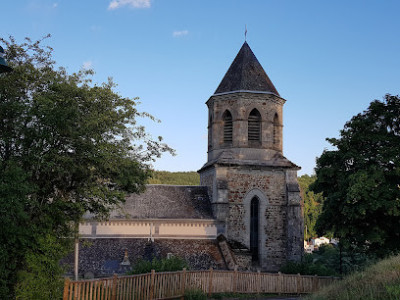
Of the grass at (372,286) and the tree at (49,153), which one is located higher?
the tree at (49,153)

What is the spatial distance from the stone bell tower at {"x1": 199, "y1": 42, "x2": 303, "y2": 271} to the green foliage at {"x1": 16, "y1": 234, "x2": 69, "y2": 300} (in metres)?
12.6

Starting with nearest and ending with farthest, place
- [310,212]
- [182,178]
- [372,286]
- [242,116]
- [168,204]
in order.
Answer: [372,286], [168,204], [242,116], [182,178], [310,212]

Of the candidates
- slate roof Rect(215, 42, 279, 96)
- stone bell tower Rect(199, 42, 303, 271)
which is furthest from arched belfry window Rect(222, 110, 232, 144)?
slate roof Rect(215, 42, 279, 96)

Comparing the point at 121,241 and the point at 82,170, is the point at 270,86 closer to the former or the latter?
the point at 121,241

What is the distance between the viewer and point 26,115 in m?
13.3

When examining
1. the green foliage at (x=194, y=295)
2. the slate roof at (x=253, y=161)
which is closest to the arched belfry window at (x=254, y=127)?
the slate roof at (x=253, y=161)

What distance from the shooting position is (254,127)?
89.0 ft

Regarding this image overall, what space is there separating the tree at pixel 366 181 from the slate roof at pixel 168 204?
276 inches

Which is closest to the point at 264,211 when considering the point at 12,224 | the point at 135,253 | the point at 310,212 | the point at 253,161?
the point at 253,161

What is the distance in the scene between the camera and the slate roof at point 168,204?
24797 mm

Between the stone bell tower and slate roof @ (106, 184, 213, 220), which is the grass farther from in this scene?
slate roof @ (106, 184, 213, 220)

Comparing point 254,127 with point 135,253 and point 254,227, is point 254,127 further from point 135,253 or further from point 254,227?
point 135,253

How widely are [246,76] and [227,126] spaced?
3306 mm

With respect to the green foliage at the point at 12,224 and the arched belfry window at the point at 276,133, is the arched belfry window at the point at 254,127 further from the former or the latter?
the green foliage at the point at 12,224
